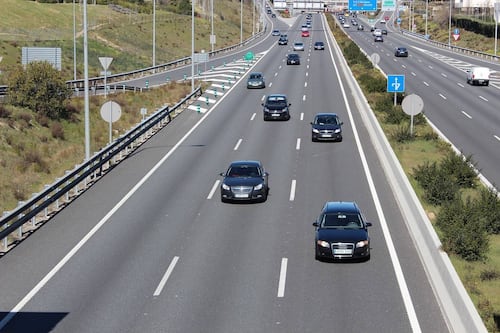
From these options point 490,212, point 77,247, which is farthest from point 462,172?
point 77,247

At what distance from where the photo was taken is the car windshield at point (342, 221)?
2208 centimetres

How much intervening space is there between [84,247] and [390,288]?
8975 mm

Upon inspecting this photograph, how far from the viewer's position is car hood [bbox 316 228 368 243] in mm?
21219

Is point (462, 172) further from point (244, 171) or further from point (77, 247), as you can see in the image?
point (77, 247)

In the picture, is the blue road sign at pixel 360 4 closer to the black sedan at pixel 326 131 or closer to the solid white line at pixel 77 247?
the black sedan at pixel 326 131

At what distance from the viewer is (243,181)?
94.4 feet

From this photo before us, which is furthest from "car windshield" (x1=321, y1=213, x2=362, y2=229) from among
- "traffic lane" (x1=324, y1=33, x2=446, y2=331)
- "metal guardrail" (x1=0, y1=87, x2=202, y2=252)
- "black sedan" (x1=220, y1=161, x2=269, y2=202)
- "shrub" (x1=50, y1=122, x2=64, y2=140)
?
"shrub" (x1=50, y1=122, x2=64, y2=140)

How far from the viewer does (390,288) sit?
19.2m

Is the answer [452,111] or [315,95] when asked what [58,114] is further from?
[452,111]

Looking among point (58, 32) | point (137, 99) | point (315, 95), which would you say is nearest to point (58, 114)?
point (137, 99)

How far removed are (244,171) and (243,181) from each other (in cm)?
124

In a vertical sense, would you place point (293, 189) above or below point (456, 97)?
below

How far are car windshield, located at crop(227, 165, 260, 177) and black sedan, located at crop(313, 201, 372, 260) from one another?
298 inches

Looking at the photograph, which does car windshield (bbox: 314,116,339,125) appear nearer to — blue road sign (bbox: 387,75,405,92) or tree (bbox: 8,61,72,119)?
blue road sign (bbox: 387,75,405,92)
